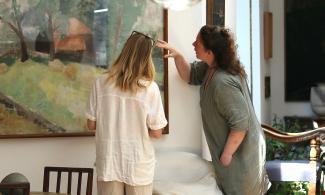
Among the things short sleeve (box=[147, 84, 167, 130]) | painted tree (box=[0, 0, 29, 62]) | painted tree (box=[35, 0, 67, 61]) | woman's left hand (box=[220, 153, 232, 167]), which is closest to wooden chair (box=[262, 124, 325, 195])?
woman's left hand (box=[220, 153, 232, 167])

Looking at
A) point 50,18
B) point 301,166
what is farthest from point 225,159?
point 50,18

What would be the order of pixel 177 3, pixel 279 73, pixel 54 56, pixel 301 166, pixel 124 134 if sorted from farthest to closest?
pixel 279 73
pixel 301 166
pixel 54 56
pixel 124 134
pixel 177 3

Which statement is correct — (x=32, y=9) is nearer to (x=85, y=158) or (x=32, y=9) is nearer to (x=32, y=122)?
(x=32, y=122)

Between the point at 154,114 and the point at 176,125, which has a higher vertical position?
the point at 154,114

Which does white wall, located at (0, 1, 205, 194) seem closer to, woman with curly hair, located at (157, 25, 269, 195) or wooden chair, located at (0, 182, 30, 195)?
woman with curly hair, located at (157, 25, 269, 195)

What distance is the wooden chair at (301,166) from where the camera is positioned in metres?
4.00

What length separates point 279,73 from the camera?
20.2ft

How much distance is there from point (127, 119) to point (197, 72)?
0.97 m

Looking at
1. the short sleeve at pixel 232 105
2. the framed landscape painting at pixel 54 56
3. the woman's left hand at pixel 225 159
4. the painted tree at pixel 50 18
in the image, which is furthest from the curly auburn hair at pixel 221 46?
the painted tree at pixel 50 18

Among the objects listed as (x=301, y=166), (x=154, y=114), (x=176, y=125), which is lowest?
(x=301, y=166)

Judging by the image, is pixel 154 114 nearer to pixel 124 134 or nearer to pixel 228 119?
pixel 124 134

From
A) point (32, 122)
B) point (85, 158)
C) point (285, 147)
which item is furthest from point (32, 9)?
point (285, 147)

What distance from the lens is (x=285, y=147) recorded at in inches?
207

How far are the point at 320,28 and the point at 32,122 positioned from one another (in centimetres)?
372
